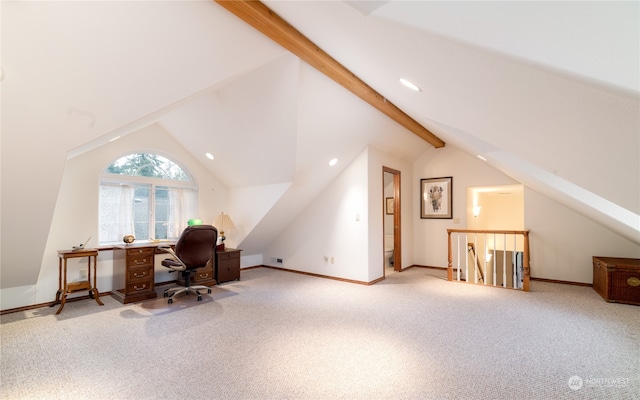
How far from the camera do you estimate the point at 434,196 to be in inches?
266

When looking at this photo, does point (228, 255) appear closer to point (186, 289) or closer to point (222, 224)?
point (222, 224)

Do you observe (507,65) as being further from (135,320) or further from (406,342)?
(135,320)

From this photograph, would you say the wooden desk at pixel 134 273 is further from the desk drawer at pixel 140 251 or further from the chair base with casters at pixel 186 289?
the chair base with casters at pixel 186 289

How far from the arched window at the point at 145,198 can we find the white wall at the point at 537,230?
533 cm

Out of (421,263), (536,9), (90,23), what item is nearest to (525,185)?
(421,263)

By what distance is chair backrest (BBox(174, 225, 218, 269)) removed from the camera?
161 inches

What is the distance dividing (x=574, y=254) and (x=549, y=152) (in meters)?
4.60

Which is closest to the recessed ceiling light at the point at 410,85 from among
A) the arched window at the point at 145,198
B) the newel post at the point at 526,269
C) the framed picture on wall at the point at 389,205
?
the newel post at the point at 526,269

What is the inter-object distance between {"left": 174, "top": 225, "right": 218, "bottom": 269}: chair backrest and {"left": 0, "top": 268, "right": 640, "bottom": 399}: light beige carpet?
0.62 meters

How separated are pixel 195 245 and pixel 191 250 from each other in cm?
9

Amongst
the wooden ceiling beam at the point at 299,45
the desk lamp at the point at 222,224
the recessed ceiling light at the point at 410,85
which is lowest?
the desk lamp at the point at 222,224

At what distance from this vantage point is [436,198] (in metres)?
6.72

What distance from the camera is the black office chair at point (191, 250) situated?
411cm

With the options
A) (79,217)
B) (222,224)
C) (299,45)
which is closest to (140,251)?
(79,217)
